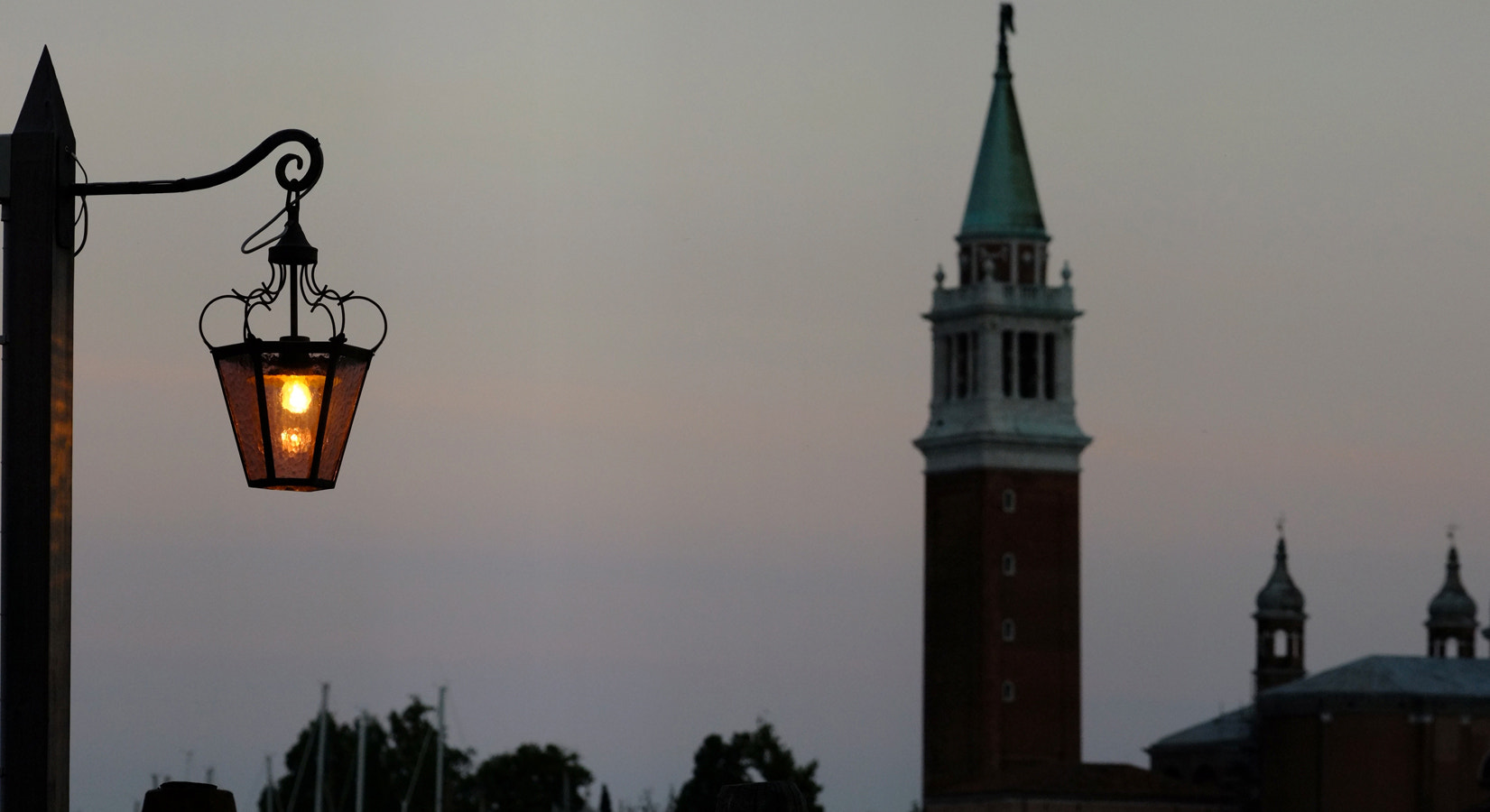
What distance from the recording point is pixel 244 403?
8.98 m

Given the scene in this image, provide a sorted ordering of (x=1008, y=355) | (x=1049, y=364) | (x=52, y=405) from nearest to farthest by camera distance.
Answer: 1. (x=52, y=405)
2. (x=1008, y=355)
3. (x=1049, y=364)

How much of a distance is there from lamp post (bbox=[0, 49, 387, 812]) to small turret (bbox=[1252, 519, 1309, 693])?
4197 inches

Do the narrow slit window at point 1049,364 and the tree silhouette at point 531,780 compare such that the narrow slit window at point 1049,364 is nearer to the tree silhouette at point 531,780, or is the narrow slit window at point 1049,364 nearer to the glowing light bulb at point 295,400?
the tree silhouette at point 531,780

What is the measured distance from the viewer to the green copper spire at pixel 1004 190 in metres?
103

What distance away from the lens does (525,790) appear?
367 ft

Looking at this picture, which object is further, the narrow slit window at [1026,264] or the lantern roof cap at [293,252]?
the narrow slit window at [1026,264]

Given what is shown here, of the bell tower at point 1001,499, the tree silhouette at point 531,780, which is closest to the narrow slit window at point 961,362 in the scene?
the bell tower at point 1001,499

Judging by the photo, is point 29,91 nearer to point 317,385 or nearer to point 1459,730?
point 317,385

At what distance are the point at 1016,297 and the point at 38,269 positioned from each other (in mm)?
94614

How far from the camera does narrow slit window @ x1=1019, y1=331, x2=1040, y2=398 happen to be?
103 meters

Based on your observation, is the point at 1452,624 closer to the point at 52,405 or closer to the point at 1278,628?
the point at 1278,628

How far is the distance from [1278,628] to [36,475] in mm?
107857

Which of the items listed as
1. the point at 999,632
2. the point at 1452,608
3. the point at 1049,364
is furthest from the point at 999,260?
the point at 1452,608

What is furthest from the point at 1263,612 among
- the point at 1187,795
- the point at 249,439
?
the point at 249,439
